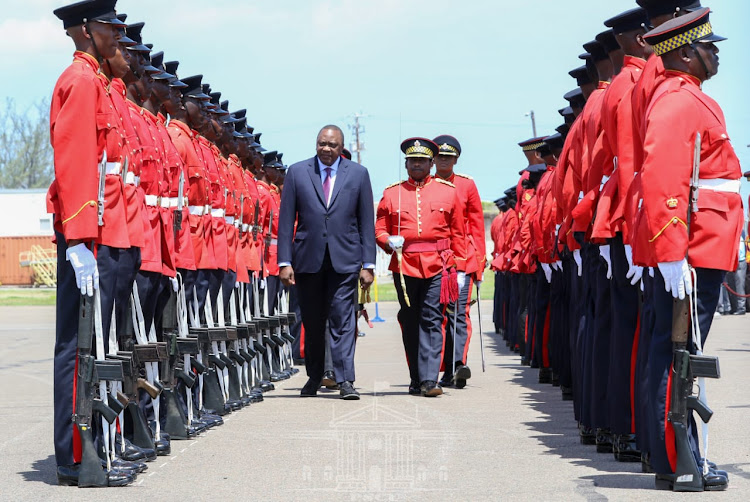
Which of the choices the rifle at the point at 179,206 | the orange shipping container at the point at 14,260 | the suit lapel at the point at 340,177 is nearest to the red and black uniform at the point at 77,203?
the rifle at the point at 179,206

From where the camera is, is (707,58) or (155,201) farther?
(155,201)

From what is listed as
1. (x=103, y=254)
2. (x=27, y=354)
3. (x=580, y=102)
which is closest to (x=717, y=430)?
(x=580, y=102)

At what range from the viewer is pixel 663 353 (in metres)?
6.11

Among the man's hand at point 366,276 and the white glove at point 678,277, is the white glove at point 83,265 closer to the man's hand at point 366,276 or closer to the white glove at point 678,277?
the white glove at point 678,277

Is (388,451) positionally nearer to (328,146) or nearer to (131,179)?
(131,179)

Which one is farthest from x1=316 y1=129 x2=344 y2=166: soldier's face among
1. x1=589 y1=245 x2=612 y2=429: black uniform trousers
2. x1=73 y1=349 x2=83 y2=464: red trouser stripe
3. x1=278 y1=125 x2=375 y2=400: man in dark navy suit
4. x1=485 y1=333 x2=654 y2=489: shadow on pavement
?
x1=73 y1=349 x2=83 y2=464: red trouser stripe

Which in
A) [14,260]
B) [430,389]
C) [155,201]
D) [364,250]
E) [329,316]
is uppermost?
[14,260]

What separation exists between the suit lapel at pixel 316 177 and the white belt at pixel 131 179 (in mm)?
3958

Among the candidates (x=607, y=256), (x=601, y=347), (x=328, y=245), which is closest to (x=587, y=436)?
(x=601, y=347)

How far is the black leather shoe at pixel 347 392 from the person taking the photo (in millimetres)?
10525

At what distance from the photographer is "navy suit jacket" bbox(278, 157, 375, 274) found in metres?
10.8

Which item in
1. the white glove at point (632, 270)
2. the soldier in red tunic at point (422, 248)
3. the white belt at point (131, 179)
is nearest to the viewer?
the white glove at point (632, 270)

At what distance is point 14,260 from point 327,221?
52863 millimetres

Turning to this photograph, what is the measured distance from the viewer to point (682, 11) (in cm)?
664
